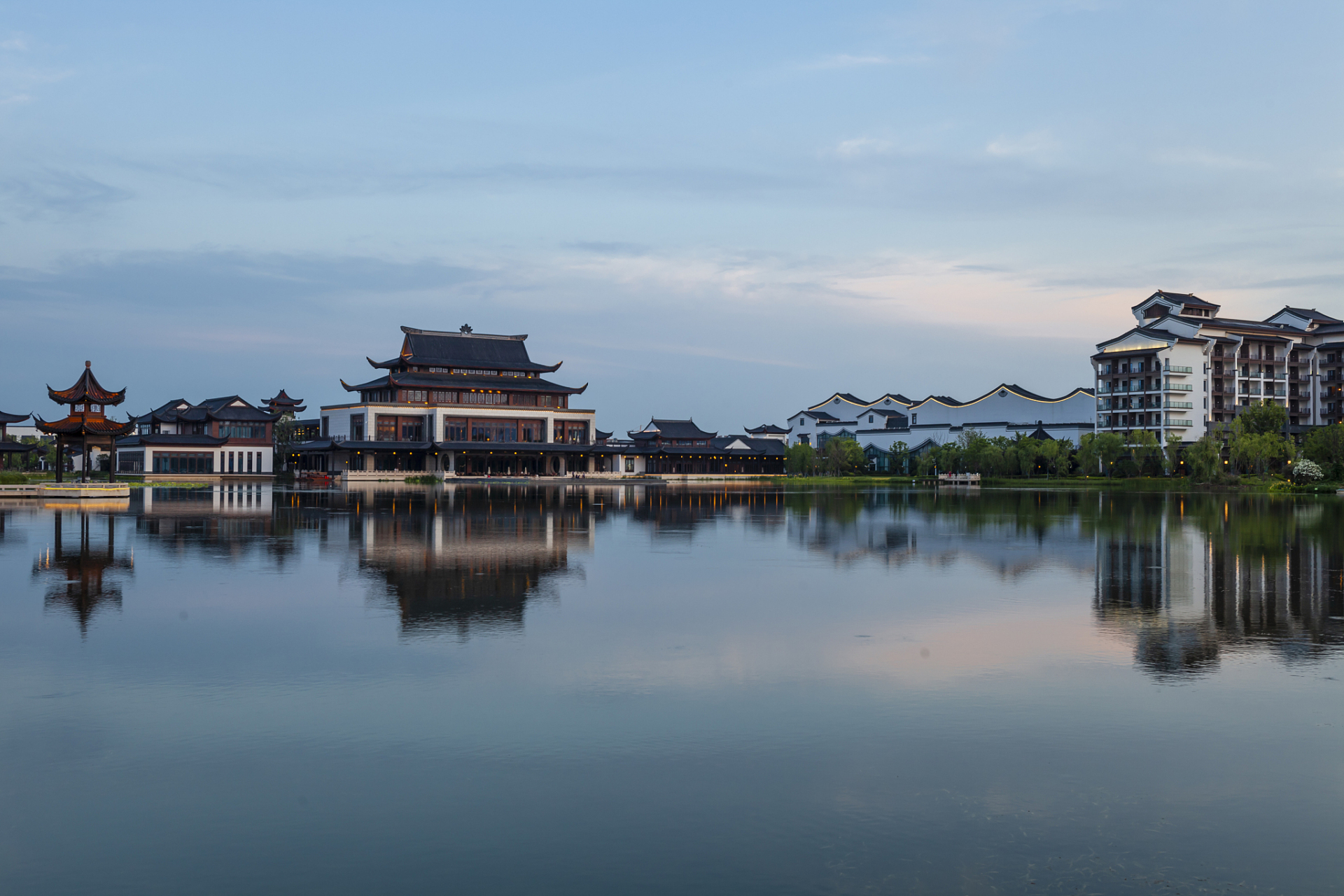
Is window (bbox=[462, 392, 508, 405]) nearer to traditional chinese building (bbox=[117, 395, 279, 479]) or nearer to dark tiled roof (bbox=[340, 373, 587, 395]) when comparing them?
dark tiled roof (bbox=[340, 373, 587, 395])

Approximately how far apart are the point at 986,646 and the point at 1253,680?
11.7 feet

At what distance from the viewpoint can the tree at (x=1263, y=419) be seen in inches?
4126

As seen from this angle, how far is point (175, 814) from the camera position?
28.3 feet

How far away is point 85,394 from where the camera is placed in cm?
6550

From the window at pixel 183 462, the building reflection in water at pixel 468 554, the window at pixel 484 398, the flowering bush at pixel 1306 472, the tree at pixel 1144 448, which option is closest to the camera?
the building reflection in water at pixel 468 554

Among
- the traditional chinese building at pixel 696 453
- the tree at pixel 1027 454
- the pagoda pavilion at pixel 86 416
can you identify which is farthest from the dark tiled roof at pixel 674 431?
the pagoda pavilion at pixel 86 416

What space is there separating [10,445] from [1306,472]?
116895 mm

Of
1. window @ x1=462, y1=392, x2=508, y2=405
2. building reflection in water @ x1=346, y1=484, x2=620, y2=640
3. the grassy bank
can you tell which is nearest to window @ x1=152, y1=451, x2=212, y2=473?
window @ x1=462, y1=392, x2=508, y2=405

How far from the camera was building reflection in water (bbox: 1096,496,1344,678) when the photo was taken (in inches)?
632

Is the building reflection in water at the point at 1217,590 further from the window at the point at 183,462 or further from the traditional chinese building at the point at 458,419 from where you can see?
the window at the point at 183,462

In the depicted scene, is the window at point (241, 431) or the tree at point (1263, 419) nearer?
the tree at point (1263, 419)

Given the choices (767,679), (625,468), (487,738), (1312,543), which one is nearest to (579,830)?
(487,738)

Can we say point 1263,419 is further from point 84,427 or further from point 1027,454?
point 84,427

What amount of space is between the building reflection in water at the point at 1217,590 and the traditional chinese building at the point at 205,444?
97.1 m
